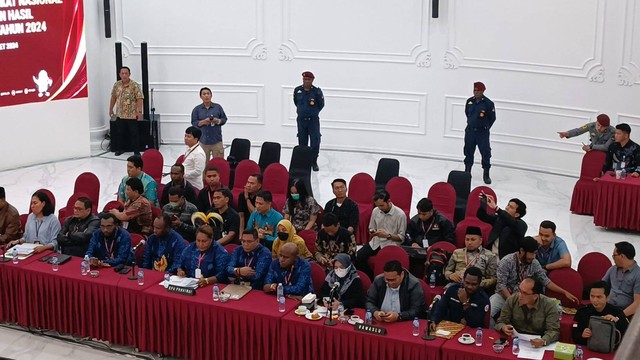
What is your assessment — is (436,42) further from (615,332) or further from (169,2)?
(615,332)

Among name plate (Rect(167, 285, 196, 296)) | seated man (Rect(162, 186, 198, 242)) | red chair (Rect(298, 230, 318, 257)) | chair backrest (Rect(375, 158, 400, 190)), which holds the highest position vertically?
chair backrest (Rect(375, 158, 400, 190))

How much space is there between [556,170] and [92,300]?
832 centimetres

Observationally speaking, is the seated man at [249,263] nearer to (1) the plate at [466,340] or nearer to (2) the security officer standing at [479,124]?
(1) the plate at [466,340]

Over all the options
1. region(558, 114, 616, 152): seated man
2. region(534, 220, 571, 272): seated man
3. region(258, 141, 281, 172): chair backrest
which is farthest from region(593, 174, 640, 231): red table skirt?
region(258, 141, 281, 172): chair backrest

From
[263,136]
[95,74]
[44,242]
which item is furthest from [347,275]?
[95,74]

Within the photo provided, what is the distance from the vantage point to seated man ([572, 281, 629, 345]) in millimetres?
5844

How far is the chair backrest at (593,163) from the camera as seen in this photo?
34.9 ft

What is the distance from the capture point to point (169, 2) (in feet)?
47.9

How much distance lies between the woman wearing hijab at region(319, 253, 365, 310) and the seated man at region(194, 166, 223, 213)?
3.00 m

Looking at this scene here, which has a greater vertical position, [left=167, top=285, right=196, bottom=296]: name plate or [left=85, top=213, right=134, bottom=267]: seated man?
[left=85, top=213, right=134, bottom=267]: seated man

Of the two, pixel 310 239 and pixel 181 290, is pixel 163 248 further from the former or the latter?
pixel 310 239

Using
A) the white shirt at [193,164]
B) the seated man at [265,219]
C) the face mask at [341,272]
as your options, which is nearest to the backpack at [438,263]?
the face mask at [341,272]

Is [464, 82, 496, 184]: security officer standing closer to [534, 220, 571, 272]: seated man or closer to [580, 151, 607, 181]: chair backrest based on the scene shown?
[580, 151, 607, 181]: chair backrest

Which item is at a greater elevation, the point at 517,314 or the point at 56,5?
the point at 56,5
